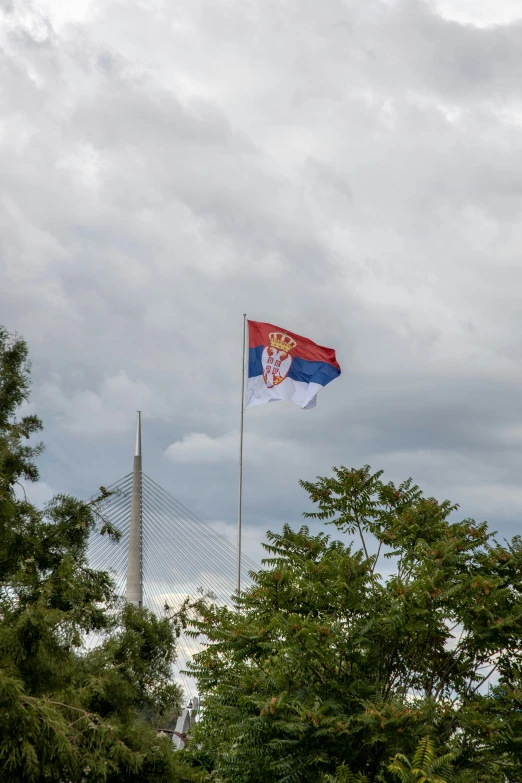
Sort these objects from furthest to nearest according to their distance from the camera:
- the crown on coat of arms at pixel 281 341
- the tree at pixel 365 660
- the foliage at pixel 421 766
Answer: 1. the crown on coat of arms at pixel 281 341
2. the tree at pixel 365 660
3. the foliage at pixel 421 766

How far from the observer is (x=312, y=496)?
57.7 feet

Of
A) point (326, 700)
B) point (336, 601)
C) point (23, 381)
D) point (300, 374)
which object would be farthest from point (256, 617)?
point (300, 374)

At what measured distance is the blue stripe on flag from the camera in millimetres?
24953

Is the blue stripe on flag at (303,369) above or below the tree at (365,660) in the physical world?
above

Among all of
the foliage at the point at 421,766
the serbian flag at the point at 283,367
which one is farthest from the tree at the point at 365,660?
the serbian flag at the point at 283,367

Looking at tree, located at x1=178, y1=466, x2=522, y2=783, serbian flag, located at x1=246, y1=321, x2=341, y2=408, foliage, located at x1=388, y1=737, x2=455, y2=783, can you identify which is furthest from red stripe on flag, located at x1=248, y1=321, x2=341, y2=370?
foliage, located at x1=388, y1=737, x2=455, y2=783

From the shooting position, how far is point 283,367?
25078mm

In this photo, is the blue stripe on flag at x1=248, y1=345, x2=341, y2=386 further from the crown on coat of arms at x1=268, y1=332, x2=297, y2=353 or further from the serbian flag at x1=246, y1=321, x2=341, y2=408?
the crown on coat of arms at x1=268, y1=332, x2=297, y2=353

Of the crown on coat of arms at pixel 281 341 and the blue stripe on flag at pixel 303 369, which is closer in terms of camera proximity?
the blue stripe on flag at pixel 303 369

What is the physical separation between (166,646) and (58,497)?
164 inches

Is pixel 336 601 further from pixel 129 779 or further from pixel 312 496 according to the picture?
pixel 129 779

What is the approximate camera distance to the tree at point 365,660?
40.3 feet

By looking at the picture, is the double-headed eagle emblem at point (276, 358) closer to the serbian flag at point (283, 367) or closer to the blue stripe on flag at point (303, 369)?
the serbian flag at point (283, 367)

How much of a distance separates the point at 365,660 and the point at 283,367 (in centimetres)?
1276
